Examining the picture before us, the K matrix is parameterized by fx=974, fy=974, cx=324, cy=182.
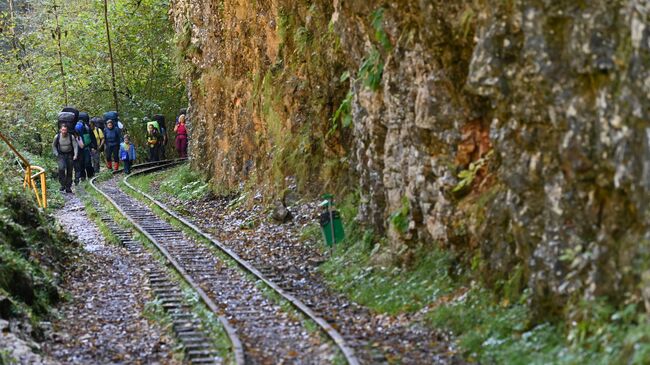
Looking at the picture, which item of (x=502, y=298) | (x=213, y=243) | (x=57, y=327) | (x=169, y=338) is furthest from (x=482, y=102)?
(x=213, y=243)

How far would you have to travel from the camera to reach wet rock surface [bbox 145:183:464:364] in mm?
10406

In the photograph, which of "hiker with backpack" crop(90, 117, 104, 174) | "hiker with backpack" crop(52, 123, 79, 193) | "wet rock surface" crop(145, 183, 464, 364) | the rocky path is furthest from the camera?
"hiker with backpack" crop(90, 117, 104, 174)

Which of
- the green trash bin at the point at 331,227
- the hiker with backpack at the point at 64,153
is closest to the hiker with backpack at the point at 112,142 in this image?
the hiker with backpack at the point at 64,153

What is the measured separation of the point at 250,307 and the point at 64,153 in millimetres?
16246

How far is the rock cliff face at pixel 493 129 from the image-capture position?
28.0 feet

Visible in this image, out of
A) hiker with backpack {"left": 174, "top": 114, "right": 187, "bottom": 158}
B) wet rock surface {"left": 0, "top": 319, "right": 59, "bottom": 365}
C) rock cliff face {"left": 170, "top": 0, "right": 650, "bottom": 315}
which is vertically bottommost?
hiker with backpack {"left": 174, "top": 114, "right": 187, "bottom": 158}

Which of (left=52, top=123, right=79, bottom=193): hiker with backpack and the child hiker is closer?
(left=52, top=123, right=79, bottom=193): hiker with backpack

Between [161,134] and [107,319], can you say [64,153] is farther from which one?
[107,319]

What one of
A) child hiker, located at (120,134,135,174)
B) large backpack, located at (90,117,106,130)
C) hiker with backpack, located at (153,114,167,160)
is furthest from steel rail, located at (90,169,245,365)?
hiker with backpack, located at (153,114,167,160)

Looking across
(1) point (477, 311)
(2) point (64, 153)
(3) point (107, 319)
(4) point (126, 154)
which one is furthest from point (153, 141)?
(1) point (477, 311)

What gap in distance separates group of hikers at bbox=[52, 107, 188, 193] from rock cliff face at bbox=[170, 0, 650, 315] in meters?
9.38

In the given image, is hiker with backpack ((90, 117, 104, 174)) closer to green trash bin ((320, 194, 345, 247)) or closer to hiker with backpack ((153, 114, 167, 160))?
hiker with backpack ((153, 114, 167, 160))

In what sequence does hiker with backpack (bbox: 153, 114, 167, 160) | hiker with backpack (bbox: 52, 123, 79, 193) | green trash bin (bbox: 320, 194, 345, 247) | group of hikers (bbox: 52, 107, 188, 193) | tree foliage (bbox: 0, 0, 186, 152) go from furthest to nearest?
tree foliage (bbox: 0, 0, 186, 152)
hiker with backpack (bbox: 153, 114, 167, 160)
group of hikers (bbox: 52, 107, 188, 193)
hiker with backpack (bbox: 52, 123, 79, 193)
green trash bin (bbox: 320, 194, 345, 247)

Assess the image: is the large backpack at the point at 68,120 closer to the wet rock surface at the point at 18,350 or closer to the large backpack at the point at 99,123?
the large backpack at the point at 99,123
